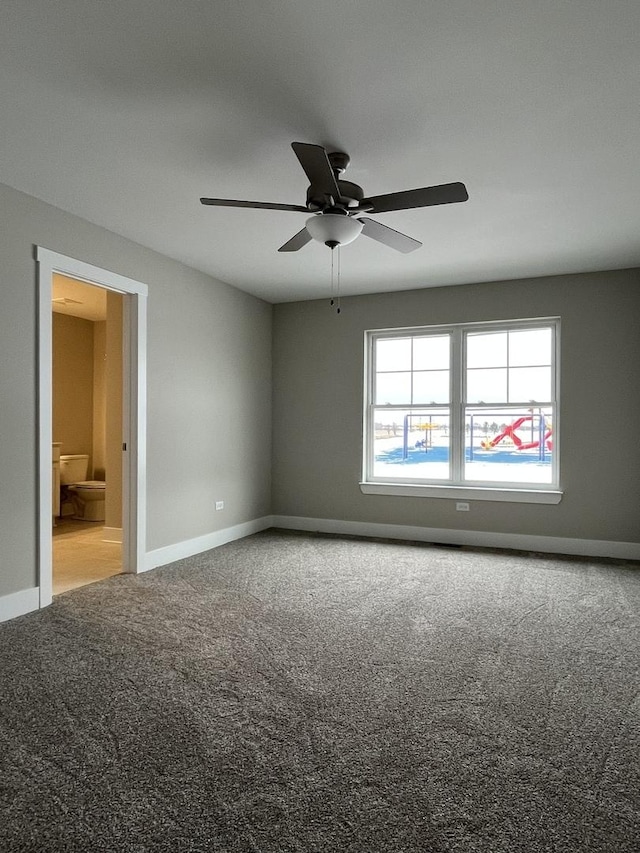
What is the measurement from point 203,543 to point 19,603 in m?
2.01

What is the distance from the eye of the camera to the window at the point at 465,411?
5758 mm

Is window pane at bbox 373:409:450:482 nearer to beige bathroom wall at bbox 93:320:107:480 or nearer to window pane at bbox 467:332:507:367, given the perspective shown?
window pane at bbox 467:332:507:367

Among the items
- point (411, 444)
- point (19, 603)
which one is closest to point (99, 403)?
point (411, 444)

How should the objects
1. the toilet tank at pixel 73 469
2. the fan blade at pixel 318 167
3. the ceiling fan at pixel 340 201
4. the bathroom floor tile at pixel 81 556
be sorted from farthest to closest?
the toilet tank at pixel 73 469 < the bathroom floor tile at pixel 81 556 < the ceiling fan at pixel 340 201 < the fan blade at pixel 318 167

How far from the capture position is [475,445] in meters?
6.02

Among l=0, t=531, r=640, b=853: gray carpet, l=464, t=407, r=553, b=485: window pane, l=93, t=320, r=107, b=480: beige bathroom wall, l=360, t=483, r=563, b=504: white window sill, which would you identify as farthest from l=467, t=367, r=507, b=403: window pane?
l=93, t=320, r=107, b=480: beige bathroom wall

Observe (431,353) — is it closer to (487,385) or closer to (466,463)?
(487,385)

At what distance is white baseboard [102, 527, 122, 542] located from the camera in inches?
235

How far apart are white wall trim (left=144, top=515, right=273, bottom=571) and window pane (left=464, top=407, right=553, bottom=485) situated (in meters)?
2.36

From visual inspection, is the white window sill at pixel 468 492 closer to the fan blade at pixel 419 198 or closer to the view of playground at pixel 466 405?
the view of playground at pixel 466 405

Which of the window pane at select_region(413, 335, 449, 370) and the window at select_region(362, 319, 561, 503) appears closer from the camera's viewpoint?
the window at select_region(362, 319, 561, 503)

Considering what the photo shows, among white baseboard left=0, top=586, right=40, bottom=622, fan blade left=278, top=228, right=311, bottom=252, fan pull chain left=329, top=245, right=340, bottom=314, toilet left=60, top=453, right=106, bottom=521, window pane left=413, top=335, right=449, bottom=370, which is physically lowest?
white baseboard left=0, top=586, right=40, bottom=622

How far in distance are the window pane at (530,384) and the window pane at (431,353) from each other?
0.71 metres

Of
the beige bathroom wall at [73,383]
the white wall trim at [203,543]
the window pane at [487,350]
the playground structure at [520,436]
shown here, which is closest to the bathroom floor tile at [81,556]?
the white wall trim at [203,543]
